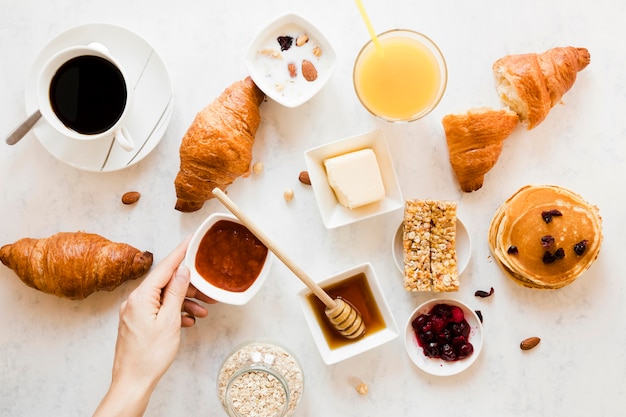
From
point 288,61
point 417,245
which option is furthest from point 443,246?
point 288,61

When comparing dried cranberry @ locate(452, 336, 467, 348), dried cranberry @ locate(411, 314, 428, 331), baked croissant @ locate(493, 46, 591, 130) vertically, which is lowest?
dried cranberry @ locate(452, 336, 467, 348)

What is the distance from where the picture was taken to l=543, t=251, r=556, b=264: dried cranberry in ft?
7.50

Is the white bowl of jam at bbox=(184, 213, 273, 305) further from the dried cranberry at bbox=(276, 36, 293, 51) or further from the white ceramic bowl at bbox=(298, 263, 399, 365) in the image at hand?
the dried cranberry at bbox=(276, 36, 293, 51)

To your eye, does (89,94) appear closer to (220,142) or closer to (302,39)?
(220,142)

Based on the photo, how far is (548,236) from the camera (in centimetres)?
229

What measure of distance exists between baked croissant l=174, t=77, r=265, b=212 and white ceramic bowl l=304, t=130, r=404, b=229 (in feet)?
0.79

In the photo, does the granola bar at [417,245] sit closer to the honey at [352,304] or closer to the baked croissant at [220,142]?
the honey at [352,304]

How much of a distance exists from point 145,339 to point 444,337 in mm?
1092

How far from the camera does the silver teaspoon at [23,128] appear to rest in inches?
86.9

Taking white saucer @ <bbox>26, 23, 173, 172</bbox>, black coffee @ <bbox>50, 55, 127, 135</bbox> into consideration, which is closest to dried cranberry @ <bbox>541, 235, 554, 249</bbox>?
white saucer @ <bbox>26, 23, 173, 172</bbox>

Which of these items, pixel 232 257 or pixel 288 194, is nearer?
pixel 232 257

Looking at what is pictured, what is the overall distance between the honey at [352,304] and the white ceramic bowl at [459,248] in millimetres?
157

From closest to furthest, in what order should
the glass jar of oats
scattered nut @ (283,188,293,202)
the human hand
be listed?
the human hand → the glass jar of oats → scattered nut @ (283,188,293,202)

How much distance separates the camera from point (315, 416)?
95.2 inches
